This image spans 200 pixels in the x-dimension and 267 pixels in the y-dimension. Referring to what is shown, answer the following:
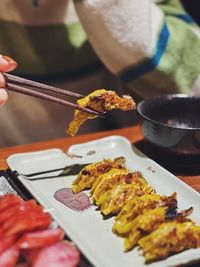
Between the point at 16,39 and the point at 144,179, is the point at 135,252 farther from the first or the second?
the point at 16,39

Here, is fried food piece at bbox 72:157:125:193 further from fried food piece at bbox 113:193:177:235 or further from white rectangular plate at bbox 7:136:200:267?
fried food piece at bbox 113:193:177:235

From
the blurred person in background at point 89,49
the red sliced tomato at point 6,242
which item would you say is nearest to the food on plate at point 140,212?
the red sliced tomato at point 6,242

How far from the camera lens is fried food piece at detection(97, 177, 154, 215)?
3.78 feet

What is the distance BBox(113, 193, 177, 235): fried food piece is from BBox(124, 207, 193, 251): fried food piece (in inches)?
0.8

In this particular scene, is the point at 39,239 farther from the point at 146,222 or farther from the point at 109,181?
the point at 109,181

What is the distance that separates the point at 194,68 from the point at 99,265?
1.02 metres

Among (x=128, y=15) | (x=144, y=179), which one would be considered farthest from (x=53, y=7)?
(x=144, y=179)

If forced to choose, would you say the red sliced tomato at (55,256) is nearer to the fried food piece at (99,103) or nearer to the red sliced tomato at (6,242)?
the red sliced tomato at (6,242)

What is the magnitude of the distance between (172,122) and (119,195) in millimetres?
468

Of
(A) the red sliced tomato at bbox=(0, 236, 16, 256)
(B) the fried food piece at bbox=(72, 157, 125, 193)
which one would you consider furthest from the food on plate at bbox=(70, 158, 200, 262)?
(A) the red sliced tomato at bbox=(0, 236, 16, 256)

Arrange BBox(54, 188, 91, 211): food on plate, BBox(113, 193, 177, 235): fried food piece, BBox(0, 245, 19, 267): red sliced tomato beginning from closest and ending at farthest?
BBox(0, 245, 19, 267): red sliced tomato, BBox(113, 193, 177, 235): fried food piece, BBox(54, 188, 91, 211): food on plate

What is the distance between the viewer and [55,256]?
0.94m

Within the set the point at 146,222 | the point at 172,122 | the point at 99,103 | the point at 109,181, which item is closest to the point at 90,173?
the point at 109,181

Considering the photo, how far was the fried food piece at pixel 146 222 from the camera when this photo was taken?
1.02 meters
